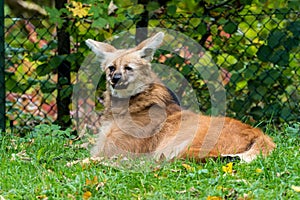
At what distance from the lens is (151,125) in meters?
4.40

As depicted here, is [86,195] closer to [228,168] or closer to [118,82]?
[228,168]

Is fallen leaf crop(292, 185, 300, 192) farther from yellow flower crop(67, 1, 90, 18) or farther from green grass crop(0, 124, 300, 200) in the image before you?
yellow flower crop(67, 1, 90, 18)

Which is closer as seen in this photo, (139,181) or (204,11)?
(139,181)

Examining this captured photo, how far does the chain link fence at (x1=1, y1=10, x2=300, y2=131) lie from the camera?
19.2ft

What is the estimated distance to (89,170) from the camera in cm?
377

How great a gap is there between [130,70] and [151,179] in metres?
1.27

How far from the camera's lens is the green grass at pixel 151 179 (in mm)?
3318

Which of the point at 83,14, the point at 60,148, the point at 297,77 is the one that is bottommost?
the point at 60,148

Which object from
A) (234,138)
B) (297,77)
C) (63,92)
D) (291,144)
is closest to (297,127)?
(291,144)

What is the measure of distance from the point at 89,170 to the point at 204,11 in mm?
2976

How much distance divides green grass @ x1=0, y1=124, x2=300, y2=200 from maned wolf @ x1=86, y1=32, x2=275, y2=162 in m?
0.18

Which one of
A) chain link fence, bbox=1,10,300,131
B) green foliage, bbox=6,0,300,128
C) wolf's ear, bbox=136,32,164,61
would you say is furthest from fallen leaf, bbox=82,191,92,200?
chain link fence, bbox=1,10,300,131

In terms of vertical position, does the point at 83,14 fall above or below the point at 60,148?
above

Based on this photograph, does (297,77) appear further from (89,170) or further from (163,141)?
(89,170)
